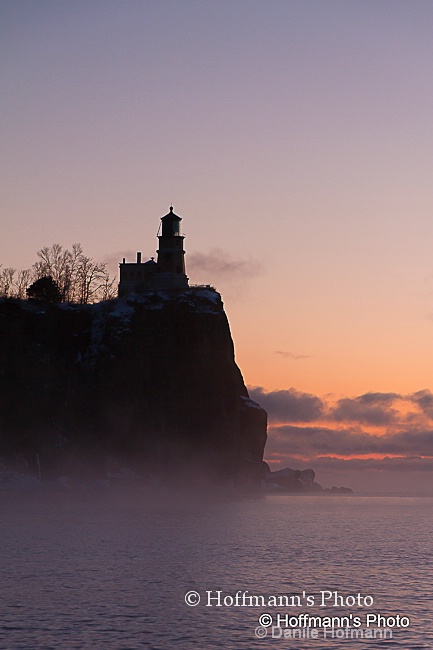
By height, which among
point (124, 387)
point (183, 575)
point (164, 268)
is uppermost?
point (164, 268)

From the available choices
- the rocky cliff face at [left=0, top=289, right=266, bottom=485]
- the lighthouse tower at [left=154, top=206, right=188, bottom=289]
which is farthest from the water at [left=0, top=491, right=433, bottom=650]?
the lighthouse tower at [left=154, top=206, right=188, bottom=289]

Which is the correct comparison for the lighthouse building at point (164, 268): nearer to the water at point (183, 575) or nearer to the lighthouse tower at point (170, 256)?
the lighthouse tower at point (170, 256)

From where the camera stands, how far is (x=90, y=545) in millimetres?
63000

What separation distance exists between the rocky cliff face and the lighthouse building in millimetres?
3134

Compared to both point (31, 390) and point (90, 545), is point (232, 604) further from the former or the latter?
point (31, 390)

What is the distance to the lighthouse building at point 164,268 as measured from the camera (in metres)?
163

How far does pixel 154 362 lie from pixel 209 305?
52.5 feet

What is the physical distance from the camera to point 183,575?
49312 mm

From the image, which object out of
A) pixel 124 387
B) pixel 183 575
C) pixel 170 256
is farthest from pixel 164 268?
pixel 183 575

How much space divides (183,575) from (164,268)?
117 meters

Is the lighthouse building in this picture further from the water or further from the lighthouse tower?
the water

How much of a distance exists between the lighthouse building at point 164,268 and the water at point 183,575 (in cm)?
7114

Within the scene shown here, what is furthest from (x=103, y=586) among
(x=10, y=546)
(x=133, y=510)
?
(x=133, y=510)

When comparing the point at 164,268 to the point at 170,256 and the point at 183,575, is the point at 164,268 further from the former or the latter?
the point at 183,575
